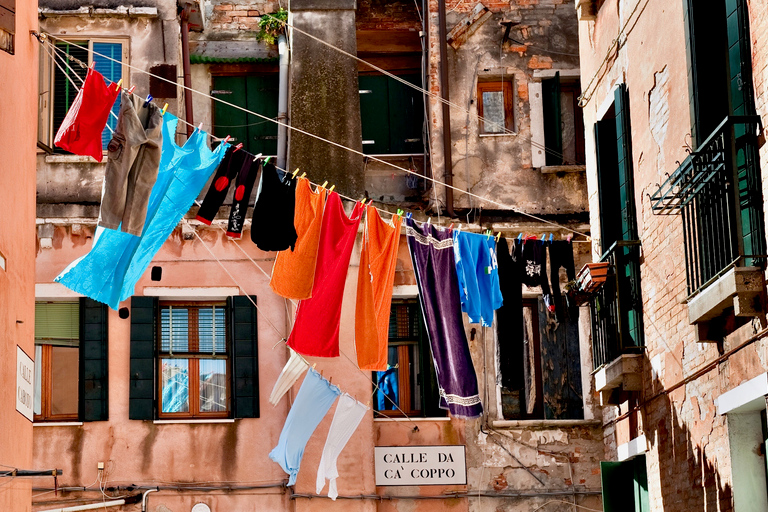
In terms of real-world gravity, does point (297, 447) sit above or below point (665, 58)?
below

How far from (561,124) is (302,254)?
6.28 metres

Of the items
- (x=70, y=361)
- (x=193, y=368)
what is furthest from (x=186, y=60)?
(x=70, y=361)

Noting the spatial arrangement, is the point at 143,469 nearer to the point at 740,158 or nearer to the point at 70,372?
the point at 70,372

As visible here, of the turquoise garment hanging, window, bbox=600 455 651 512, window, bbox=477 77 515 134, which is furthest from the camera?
window, bbox=477 77 515 134

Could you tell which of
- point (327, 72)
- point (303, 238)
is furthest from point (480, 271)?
point (327, 72)

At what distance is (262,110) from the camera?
52.4 feet

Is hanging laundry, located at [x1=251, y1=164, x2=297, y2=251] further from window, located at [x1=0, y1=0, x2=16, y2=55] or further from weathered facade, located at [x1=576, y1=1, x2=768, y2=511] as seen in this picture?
weathered facade, located at [x1=576, y1=1, x2=768, y2=511]

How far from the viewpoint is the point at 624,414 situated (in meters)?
10.9

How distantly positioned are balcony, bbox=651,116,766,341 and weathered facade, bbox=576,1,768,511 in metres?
0.01

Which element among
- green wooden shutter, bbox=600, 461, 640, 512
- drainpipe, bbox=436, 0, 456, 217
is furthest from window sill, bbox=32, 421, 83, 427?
green wooden shutter, bbox=600, 461, 640, 512

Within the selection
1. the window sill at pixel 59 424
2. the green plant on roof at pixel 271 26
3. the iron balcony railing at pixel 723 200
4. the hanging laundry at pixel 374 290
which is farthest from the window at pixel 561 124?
the iron balcony railing at pixel 723 200

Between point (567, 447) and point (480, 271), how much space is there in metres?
4.10

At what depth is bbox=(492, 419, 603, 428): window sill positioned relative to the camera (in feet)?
47.4

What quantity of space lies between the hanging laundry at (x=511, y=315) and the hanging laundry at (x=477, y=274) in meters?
0.28
